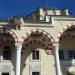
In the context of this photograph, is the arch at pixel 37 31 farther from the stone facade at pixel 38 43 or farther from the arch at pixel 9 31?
the arch at pixel 9 31

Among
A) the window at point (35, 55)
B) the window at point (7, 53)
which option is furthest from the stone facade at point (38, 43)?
the window at point (35, 55)

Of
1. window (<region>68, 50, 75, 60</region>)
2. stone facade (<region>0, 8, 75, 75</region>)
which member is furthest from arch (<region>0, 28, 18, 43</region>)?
window (<region>68, 50, 75, 60</region>)

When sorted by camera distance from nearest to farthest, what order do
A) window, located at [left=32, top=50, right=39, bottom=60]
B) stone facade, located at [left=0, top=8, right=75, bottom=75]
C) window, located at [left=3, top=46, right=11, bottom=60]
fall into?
stone facade, located at [left=0, top=8, right=75, bottom=75] → window, located at [left=3, top=46, right=11, bottom=60] → window, located at [left=32, top=50, right=39, bottom=60]

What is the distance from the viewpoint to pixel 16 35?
24094mm

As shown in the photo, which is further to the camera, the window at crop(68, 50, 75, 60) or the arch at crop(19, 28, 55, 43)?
the window at crop(68, 50, 75, 60)

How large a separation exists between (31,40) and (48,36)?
2.83 m

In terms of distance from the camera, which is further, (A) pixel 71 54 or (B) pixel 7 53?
(A) pixel 71 54

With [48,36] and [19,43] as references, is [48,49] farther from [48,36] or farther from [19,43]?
[19,43]

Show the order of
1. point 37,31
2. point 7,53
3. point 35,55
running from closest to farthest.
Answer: point 37,31 → point 7,53 → point 35,55

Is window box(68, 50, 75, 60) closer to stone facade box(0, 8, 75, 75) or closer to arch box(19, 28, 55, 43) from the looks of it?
stone facade box(0, 8, 75, 75)

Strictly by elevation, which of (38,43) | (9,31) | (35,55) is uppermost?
(9,31)

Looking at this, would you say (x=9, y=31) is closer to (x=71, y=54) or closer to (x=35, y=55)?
(x=35, y=55)

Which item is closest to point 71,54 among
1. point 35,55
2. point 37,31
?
point 35,55

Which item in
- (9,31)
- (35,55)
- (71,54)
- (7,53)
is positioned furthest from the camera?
(71,54)
